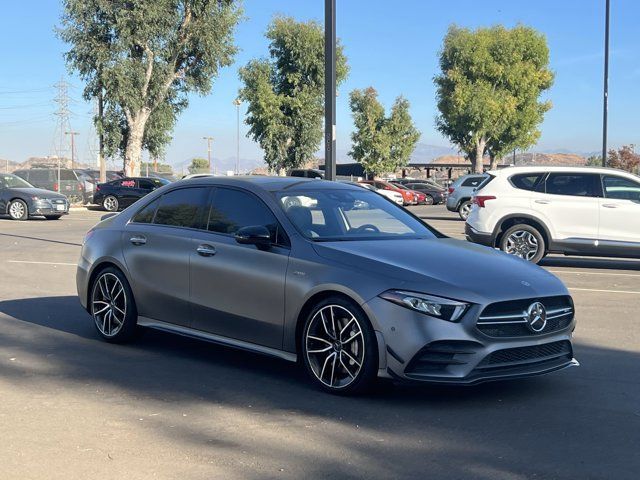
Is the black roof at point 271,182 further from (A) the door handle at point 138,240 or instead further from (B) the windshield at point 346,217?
(A) the door handle at point 138,240

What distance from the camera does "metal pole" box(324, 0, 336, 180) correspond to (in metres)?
11.7

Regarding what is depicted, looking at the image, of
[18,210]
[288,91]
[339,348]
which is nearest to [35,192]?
[18,210]

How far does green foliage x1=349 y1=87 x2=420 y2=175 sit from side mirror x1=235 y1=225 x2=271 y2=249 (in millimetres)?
58463

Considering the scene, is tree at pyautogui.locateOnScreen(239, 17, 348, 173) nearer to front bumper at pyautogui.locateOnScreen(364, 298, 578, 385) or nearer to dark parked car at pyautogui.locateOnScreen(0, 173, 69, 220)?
dark parked car at pyautogui.locateOnScreen(0, 173, 69, 220)

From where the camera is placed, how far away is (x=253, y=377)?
20.1 feet

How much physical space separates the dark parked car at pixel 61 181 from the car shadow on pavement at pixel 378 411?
31.8 metres

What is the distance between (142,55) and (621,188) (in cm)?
3106

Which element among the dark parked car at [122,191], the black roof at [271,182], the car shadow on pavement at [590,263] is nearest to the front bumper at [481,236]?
the car shadow on pavement at [590,263]

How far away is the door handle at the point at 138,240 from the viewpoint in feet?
22.9

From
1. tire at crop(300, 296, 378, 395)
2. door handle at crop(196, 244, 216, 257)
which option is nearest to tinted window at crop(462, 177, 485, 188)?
door handle at crop(196, 244, 216, 257)

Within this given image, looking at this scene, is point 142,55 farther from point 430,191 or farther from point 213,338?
point 213,338

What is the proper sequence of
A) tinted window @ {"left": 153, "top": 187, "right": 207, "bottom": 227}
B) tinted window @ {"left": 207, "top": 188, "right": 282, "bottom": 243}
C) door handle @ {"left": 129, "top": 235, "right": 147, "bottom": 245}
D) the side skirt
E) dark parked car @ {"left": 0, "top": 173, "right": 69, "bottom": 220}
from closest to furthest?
the side skirt
tinted window @ {"left": 207, "top": 188, "right": 282, "bottom": 243}
tinted window @ {"left": 153, "top": 187, "right": 207, "bottom": 227}
door handle @ {"left": 129, "top": 235, "right": 147, "bottom": 245}
dark parked car @ {"left": 0, "top": 173, "right": 69, "bottom": 220}

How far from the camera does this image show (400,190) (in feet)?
146

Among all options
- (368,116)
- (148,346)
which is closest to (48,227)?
(148,346)
